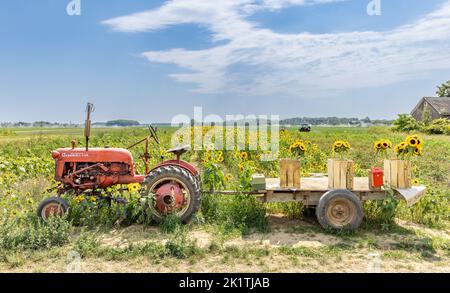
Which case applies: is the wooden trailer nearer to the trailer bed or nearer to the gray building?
the trailer bed

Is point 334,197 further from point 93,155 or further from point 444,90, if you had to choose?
point 444,90

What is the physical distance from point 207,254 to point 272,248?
769 mm

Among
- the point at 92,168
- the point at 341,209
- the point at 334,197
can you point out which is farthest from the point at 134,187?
the point at 341,209

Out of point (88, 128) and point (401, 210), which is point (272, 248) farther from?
point (88, 128)

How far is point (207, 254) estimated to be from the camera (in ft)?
13.4

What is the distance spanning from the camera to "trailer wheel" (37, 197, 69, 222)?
489cm

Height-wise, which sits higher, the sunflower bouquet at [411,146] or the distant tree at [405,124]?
the distant tree at [405,124]

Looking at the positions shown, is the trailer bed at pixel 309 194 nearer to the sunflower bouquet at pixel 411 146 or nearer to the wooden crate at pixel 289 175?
the wooden crate at pixel 289 175

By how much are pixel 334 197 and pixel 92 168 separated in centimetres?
345

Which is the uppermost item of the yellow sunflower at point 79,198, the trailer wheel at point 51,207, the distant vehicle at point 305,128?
the distant vehicle at point 305,128

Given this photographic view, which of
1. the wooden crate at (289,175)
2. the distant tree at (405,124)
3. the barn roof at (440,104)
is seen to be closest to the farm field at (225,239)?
the wooden crate at (289,175)

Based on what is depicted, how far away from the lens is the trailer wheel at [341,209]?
4719 millimetres

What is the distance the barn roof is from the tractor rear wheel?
44.1 meters

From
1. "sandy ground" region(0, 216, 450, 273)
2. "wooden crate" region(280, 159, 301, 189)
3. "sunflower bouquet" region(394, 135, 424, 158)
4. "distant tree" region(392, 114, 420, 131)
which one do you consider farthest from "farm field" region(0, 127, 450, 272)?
"distant tree" region(392, 114, 420, 131)
